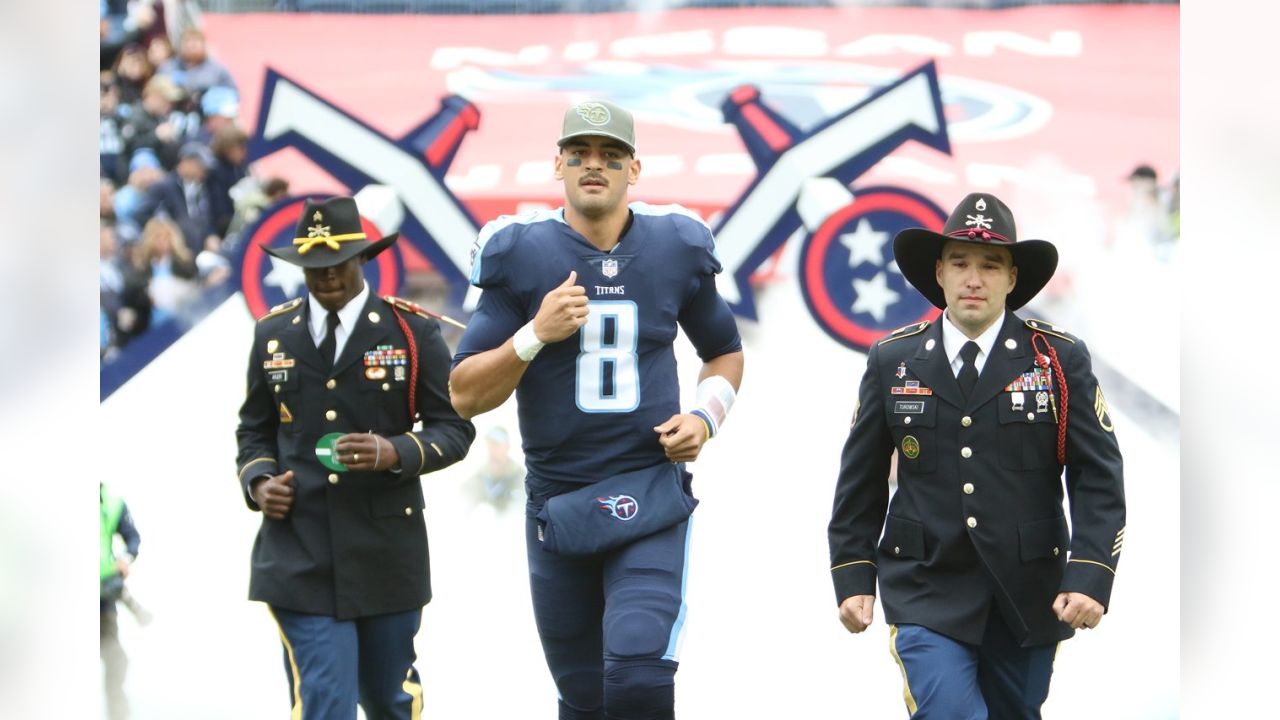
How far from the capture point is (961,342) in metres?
4.72

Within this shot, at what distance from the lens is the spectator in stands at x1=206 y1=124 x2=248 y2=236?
7.09 m

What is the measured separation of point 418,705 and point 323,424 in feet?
3.36

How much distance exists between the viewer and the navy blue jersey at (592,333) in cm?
479

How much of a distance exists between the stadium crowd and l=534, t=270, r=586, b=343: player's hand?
2923mm

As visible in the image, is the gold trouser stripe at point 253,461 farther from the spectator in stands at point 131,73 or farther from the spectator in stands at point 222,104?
the spectator in stands at point 131,73

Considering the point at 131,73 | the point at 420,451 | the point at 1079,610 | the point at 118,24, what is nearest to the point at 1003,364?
the point at 1079,610

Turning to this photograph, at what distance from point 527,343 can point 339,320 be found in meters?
1.12

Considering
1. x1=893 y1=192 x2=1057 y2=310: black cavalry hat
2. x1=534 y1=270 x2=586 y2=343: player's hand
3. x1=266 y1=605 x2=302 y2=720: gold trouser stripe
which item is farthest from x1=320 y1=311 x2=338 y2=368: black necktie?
x1=893 y1=192 x2=1057 y2=310: black cavalry hat

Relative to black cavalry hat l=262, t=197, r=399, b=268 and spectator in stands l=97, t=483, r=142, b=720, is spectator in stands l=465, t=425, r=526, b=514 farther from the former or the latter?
black cavalry hat l=262, t=197, r=399, b=268

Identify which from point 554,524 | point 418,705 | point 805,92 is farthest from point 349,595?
point 805,92

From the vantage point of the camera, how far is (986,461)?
15.1 feet

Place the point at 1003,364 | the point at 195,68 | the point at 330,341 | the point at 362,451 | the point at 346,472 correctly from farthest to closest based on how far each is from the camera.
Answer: the point at 195,68 → the point at 330,341 → the point at 346,472 → the point at 362,451 → the point at 1003,364

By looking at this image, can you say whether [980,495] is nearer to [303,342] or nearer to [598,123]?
[598,123]

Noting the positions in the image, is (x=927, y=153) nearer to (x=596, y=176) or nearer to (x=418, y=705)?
(x=596, y=176)
